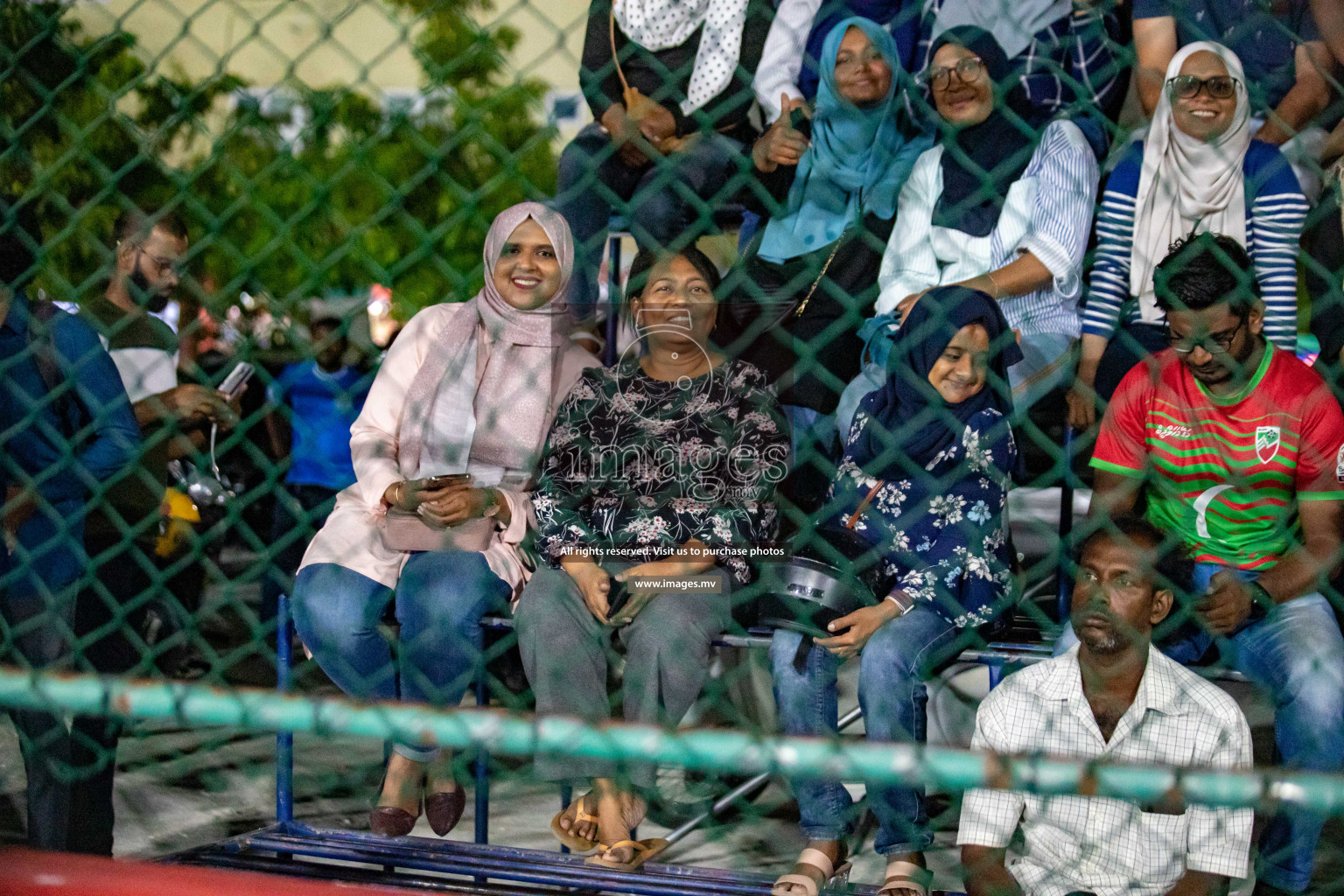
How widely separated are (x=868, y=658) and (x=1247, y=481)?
852 millimetres

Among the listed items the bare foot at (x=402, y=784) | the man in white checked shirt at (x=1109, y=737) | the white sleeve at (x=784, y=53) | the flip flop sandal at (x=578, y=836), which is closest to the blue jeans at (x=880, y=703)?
the man in white checked shirt at (x=1109, y=737)

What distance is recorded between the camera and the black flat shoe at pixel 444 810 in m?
2.65

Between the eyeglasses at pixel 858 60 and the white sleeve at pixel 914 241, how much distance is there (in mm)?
272

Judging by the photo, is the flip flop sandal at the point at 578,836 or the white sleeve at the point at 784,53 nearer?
the flip flop sandal at the point at 578,836

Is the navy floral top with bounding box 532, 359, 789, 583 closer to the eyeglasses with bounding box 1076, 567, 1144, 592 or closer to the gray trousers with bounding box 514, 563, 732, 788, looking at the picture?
the gray trousers with bounding box 514, 563, 732, 788

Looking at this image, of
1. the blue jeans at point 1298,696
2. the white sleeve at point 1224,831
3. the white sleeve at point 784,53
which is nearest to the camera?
the white sleeve at point 1224,831

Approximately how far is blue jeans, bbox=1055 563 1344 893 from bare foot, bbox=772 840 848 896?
2.64ft

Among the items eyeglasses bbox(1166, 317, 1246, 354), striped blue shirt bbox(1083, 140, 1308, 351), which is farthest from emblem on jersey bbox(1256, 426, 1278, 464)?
striped blue shirt bbox(1083, 140, 1308, 351)

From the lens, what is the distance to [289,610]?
2879 mm

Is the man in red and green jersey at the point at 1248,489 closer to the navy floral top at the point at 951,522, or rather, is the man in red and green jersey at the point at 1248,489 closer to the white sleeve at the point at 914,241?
the navy floral top at the point at 951,522

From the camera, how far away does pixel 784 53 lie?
318 cm

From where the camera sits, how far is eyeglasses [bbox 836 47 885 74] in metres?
2.85

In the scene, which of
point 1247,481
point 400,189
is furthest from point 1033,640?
point 400,189

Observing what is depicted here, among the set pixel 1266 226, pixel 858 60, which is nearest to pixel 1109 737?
pixel 1266 226
